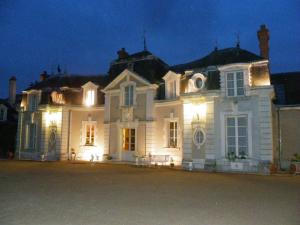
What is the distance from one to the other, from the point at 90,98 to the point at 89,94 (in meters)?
0.33

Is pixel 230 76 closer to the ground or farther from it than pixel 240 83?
farther from it

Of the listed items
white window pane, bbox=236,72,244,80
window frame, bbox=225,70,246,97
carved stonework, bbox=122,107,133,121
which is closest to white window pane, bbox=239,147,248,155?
window frame, bbox=225,70,246,97

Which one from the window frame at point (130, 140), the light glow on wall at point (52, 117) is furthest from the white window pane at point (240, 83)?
the light glow on wall at point (52, 117)

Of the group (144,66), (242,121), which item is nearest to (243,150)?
(242,121)

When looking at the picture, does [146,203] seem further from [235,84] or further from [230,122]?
[235,84]

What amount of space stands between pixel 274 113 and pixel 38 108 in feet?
55.0

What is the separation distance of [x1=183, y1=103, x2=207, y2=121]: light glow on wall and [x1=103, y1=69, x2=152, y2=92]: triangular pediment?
12.0ft

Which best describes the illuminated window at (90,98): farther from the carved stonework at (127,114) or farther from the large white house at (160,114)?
the carved stonework at (127,114)

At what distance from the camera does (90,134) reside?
21.8 meters

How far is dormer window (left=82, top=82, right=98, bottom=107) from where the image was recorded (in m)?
22.1

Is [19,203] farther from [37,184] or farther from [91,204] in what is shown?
[37,184]

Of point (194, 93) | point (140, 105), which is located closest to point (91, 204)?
point (194, 93)

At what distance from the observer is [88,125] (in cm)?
2194

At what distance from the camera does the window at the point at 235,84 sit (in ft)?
51.2
